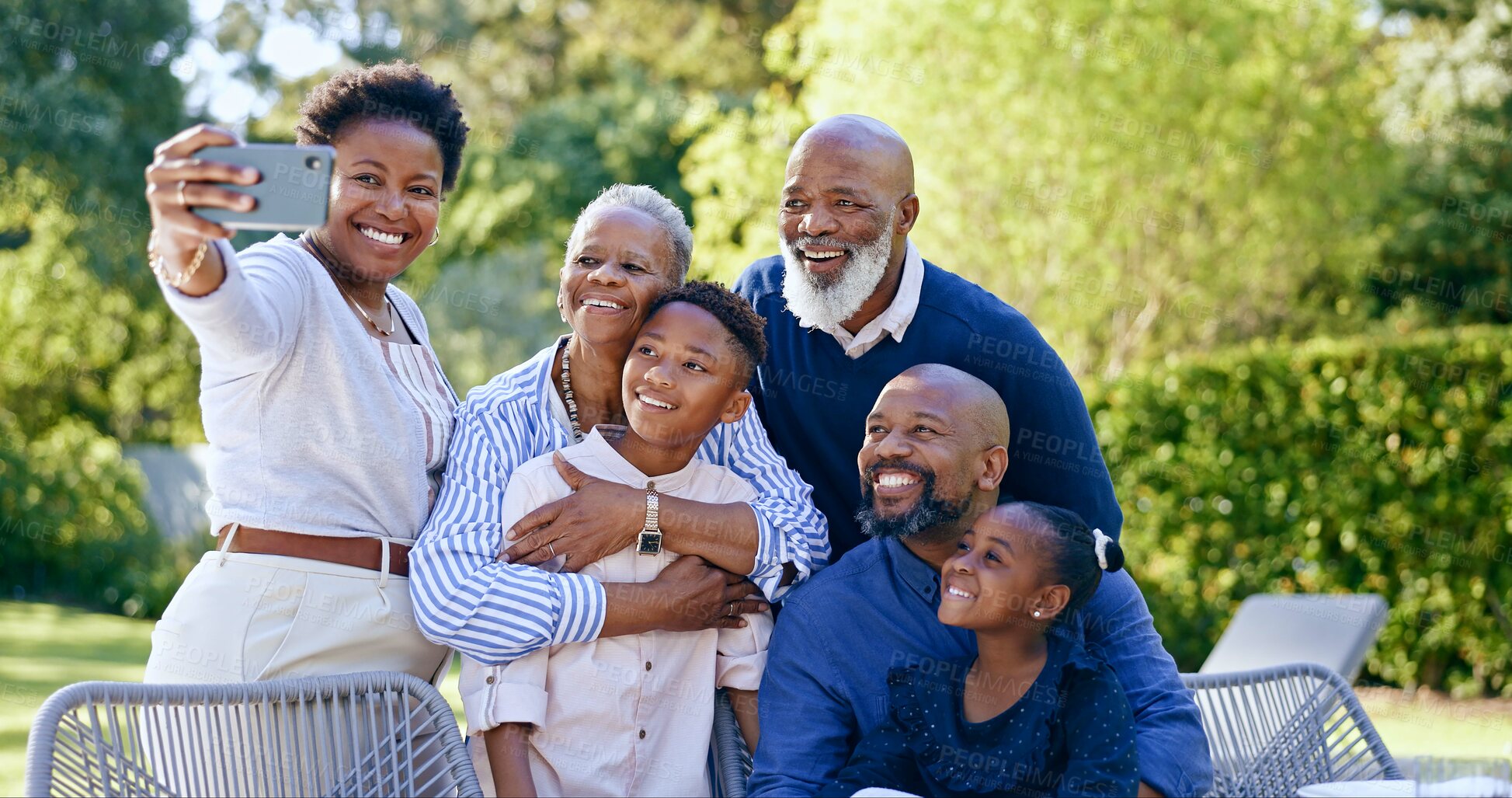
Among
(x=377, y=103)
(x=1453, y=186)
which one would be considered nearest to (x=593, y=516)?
(x=377, y=103)

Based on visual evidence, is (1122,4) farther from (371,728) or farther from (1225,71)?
(371,728)

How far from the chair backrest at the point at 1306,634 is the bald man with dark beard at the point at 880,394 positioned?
3808 millimetres

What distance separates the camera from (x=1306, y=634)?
6922 mm

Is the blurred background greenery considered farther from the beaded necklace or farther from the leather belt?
the leather belt

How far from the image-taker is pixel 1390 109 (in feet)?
53.4

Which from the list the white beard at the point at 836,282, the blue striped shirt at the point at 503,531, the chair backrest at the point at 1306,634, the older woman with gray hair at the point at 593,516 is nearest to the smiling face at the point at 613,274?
the older woman with gray hair at the point at 593,516

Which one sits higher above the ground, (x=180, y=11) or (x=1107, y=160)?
(x=180, y=11)

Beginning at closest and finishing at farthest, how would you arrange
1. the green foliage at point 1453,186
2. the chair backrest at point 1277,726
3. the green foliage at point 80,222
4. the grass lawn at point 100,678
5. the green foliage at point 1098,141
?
1. the chair backrest at point 1277,726
2. the grass lawn at point 100,678
3. the green foliage at point 1098,141
4. the green foliage at point 80,222
5. the green foliage at point 1453,186

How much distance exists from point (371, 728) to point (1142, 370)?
756 cm

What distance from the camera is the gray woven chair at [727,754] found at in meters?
3.02

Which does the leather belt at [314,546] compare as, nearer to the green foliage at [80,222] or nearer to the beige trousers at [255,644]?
the beige trousers at [255,644]

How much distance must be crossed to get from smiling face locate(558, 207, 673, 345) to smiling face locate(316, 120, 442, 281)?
0.38 m

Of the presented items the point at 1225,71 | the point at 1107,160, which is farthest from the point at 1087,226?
the point at 1225,71

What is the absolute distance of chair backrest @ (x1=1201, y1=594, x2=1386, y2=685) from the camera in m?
6.70
